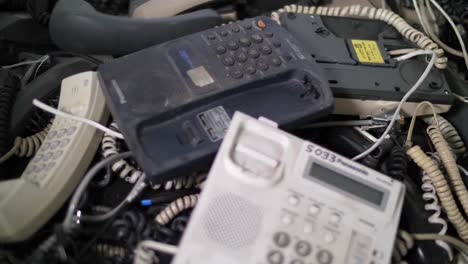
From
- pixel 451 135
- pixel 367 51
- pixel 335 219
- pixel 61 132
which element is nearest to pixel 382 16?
pixel 367 51

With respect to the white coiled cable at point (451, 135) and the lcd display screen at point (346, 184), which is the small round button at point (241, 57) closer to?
the lcd display screen at point (346, 184)

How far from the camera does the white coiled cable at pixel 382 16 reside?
808mm


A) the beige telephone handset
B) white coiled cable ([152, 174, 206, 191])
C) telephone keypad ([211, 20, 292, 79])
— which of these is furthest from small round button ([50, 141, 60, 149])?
telephone keypad ([211, 20, 292, 79])

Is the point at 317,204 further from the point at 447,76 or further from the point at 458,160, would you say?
the point at 447,76

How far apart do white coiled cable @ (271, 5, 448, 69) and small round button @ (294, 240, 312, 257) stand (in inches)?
17.0

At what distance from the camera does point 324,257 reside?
51 centimetres

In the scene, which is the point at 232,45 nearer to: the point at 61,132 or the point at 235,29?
the point at 235,29

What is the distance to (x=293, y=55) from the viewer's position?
2.30 feet

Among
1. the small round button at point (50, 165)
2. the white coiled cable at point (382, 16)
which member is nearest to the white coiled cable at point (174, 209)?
A: the small round button at point (50, 165)

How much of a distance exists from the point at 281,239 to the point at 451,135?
0.43 m

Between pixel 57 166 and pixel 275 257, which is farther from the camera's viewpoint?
pixel 57 166

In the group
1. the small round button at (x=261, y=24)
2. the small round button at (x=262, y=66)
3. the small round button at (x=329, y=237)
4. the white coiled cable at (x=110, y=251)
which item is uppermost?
the small round button at (x=261, y=24)

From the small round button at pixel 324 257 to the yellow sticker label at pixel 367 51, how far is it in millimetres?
387

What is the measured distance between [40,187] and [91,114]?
5.0 inches
